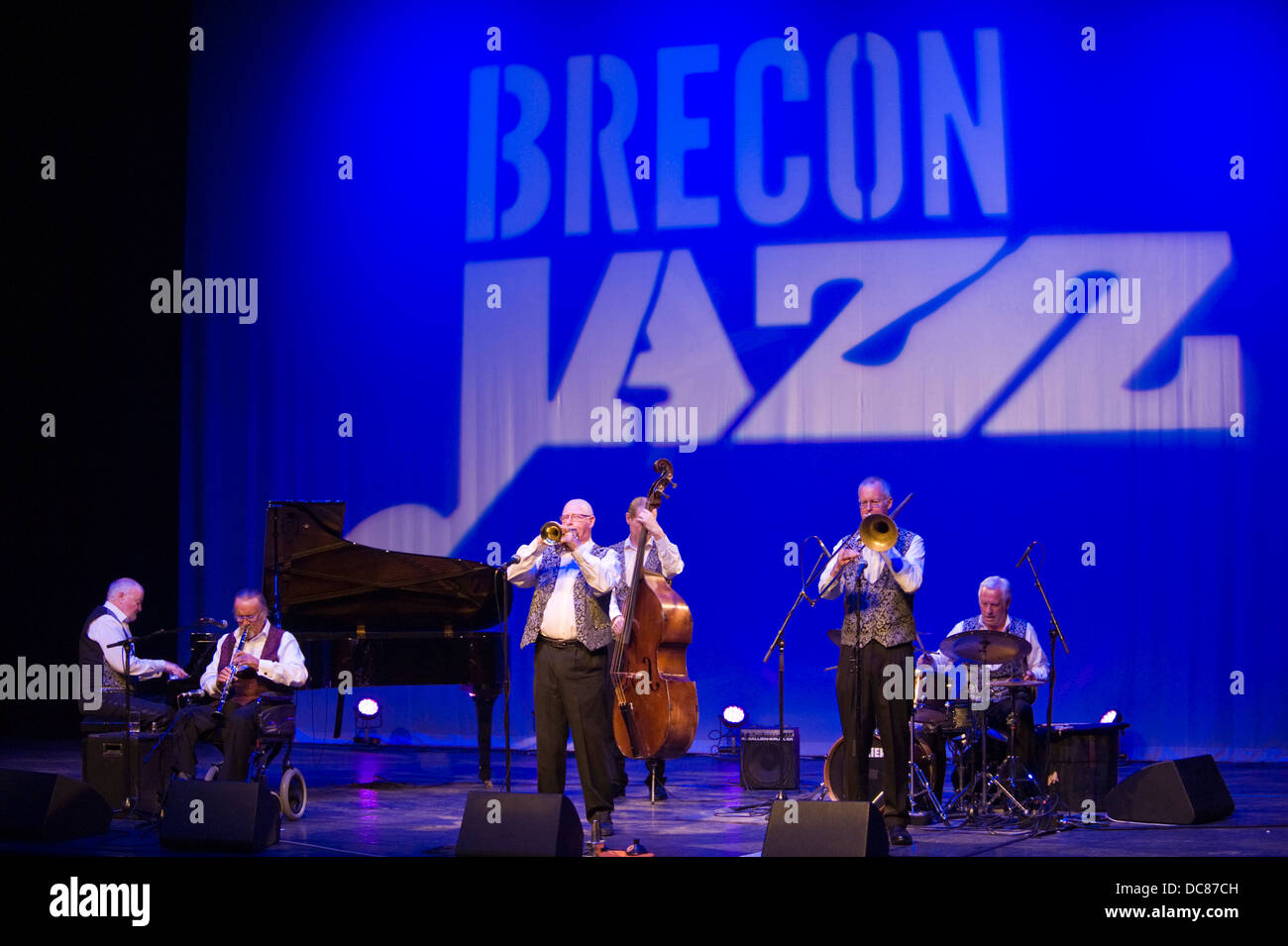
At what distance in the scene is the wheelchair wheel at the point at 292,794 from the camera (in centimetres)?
692

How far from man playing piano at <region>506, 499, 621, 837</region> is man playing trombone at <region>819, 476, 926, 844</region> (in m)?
1.06

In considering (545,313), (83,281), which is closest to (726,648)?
(545,313)

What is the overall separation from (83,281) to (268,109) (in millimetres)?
2115

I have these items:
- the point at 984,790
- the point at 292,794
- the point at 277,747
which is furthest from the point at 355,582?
the point at 984,790

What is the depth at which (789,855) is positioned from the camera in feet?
14.9

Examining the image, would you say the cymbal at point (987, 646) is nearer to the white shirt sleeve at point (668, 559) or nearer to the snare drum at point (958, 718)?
the snare drum at point (958, 718)

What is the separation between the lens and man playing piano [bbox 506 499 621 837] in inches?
238

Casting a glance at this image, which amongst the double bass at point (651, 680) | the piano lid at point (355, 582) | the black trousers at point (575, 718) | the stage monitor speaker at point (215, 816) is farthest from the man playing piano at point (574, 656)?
the piano lid at point (355, 582)

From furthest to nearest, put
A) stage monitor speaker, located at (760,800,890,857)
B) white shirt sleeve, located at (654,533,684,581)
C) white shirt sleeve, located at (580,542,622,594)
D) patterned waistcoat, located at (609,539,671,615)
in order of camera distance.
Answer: white shirt sleeve, located at (654,533,684,581) < patterned waistcoat, located at (609,539,671,615) < white shirt sleeve, located at (580,542,622,594) < stage monitor speaker, located at (760,800,890,857)

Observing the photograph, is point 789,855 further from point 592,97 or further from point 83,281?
point 83,281

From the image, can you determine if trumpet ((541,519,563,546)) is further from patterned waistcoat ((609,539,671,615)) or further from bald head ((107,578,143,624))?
bald head ((107,578,143,624))

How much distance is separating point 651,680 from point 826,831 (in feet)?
7.85

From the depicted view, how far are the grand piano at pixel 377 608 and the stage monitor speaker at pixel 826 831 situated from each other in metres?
3.63

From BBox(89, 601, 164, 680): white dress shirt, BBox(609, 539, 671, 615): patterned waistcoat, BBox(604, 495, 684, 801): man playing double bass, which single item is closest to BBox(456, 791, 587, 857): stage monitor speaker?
BBox(604, 495, 684, 801): man playing double bass
